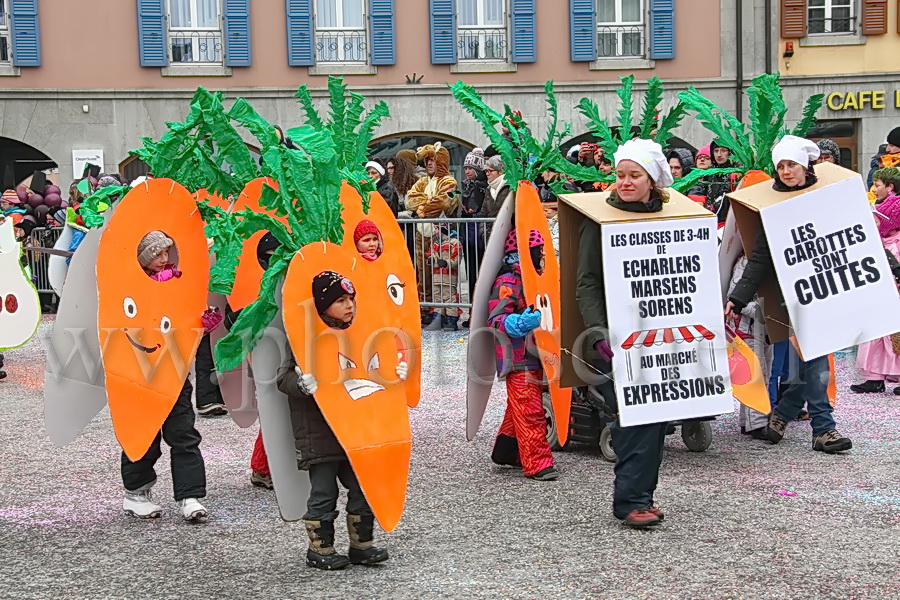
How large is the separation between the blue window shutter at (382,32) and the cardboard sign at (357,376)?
1557 centimetres

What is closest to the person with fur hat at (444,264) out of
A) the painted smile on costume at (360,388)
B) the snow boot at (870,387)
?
the snow boot at (870,387)

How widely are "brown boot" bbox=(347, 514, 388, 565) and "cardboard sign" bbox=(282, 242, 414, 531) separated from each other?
0.16m

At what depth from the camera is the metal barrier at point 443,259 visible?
12.6 metres

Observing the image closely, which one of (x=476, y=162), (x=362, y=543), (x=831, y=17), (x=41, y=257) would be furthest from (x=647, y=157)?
(x=831, y=17)

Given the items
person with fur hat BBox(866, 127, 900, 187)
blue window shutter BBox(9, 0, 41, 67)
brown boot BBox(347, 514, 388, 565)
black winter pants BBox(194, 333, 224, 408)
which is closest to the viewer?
brown boot BBox(347, 514, 388, 565)

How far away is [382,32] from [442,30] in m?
1.01

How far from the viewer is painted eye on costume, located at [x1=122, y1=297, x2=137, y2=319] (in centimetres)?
561

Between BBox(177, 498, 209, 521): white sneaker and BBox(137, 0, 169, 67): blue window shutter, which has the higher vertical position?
BBox(137, 0, 169, 67): blue window shutter

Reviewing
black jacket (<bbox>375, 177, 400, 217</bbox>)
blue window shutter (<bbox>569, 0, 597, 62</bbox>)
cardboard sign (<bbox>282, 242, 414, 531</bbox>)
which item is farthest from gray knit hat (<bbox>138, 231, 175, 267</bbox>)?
blue window shutter (<bbox>569, 0, 597, 62</bbox>)

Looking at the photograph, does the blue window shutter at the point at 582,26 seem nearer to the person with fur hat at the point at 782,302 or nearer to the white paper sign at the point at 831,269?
the person with fur hat at the point at 782,302

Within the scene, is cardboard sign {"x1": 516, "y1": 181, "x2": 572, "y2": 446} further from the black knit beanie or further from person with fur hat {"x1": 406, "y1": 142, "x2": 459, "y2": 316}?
person with fur hat {"x1": 406, "y1": 142, "x2": 459, "y2": 316}

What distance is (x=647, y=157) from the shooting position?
5.66 meters

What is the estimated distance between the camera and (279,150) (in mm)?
5070

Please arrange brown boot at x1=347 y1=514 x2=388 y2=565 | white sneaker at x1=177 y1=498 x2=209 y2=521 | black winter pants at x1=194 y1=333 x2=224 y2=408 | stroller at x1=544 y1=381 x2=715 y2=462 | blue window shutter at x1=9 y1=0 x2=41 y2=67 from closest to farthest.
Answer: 1. brown boot at x1=347 y1=514 x2=388 y2=565
2. white sneaker at x1=177 y1=498 x2=209 y2=521
3. stroller at x1=544 y1=381 x2=715 y2=462
4. black winter pants at x1=194 y1=333 x2=224 y2=408
5. blue window shutter at x1=9 y1=0 x2=41 y2=67
